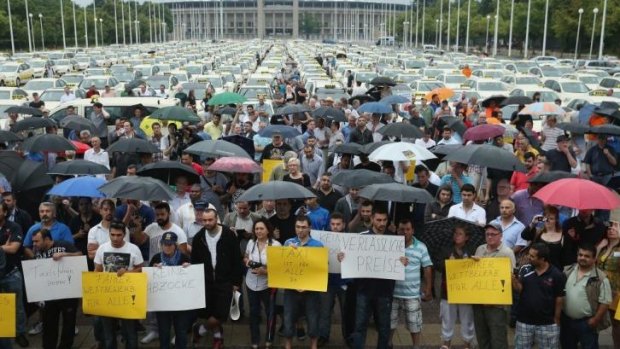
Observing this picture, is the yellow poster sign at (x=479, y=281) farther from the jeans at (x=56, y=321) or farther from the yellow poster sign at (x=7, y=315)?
the yellow poster sign at (x=7, y=315)

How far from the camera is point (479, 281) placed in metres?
7.59

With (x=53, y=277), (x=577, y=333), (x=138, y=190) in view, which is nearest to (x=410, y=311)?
(x=577, y=333)

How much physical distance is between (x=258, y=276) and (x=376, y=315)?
1300 mm

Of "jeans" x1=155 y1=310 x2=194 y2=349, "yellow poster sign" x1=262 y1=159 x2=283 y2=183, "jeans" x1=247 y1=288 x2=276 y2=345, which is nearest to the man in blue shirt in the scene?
"jeans" x1=155 y1=310 x2=194 y2=349

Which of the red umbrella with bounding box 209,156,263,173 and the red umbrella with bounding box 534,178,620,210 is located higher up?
the red umbrella with bounding box 534,178,620,210

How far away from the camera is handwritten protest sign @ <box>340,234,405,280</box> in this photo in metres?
7.65

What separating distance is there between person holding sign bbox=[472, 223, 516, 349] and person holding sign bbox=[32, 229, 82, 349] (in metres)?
4.12

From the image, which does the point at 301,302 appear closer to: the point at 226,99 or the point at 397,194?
the point at 397,194

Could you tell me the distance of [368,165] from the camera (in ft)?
37.0

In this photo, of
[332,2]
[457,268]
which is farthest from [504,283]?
[332,2]

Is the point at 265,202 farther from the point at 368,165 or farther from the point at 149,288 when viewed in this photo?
the point at 368,165

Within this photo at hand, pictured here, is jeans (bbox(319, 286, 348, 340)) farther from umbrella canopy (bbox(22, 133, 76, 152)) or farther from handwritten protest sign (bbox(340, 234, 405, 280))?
umbrella canopy (bbox(22, 133, 76, 152))

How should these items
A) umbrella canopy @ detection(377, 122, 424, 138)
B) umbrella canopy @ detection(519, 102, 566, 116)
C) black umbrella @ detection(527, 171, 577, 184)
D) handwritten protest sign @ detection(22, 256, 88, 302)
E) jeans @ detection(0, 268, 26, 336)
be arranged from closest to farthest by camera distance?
handwritten protest sign @ detection(22, 256, 88, 302) → jeans @ detection(0, 268, 26, 336) → black umbrella @ detection(527, 171, 577, 184) → umbrella canopy @ detection(377, 122, 424, 138) → umbrella canopy @ detection(519, 102, 566, 116)

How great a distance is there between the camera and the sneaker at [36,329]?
349 inches
